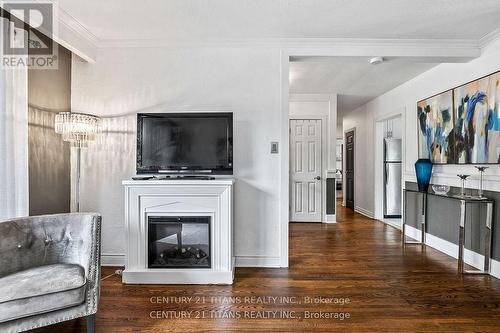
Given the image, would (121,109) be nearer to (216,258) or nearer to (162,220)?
(162,220)

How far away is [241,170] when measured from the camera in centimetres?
297

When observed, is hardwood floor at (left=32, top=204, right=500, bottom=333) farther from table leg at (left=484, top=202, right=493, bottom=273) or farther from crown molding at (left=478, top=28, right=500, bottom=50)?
crown molding at (left=478, top=28, right=500, bottom=50)

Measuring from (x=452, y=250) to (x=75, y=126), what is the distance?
14.7 ft

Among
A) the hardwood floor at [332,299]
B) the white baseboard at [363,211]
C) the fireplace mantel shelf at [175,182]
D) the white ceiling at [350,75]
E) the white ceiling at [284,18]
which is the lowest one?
the hardwood floor at [332,299]

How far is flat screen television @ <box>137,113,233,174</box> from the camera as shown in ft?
9.23

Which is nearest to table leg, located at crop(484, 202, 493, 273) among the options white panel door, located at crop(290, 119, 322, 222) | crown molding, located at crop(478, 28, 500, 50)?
crown molding, located at crop(478, 28, 500, 50)

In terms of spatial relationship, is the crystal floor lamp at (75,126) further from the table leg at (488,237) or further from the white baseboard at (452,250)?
the white baseboard at (452,250)

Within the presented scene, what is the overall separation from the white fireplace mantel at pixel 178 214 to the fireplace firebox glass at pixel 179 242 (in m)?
0.05

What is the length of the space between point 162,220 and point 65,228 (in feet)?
2.68

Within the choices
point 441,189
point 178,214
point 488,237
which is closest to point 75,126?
point 178,214

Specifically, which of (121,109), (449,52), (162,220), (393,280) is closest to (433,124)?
(449,52)

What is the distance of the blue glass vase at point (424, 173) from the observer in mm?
3654

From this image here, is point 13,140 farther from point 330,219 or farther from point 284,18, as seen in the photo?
point 330,219

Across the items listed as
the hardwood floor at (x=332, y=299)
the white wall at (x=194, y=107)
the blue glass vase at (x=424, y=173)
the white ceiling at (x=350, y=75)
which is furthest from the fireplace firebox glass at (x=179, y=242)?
the blue glass vase at (x=424, y=173)
